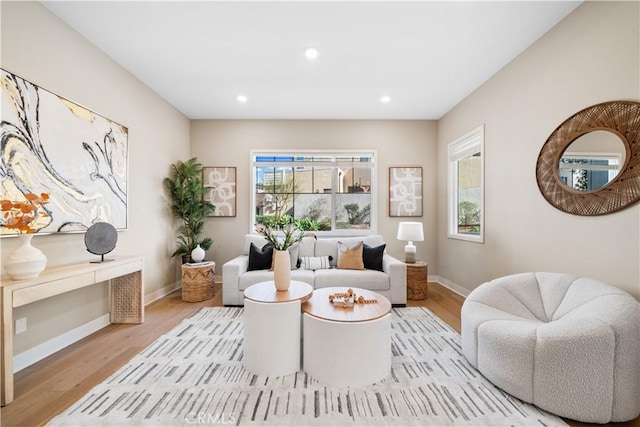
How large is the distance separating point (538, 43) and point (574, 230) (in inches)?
69.9

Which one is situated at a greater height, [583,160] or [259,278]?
[583,160]

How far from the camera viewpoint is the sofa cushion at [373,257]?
367 centimetres

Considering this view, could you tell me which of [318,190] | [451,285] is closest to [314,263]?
[318,190]

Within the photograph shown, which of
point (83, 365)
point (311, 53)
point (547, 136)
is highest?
point (311, 53)

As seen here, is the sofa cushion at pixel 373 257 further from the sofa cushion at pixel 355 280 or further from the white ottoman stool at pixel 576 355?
the white ottoman stool at pixel 576 355

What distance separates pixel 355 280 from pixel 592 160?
2463 millimetres

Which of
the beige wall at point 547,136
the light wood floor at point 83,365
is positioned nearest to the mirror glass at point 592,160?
the beige wall at point 547,136

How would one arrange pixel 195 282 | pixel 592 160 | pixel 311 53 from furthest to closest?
1. pixel 195 282
2. pixel 311 53
3. pixel 592 160

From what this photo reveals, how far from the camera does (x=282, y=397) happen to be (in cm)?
174

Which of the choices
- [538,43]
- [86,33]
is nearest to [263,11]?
[86,33]

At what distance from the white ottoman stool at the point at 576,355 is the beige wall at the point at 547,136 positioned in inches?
14.6

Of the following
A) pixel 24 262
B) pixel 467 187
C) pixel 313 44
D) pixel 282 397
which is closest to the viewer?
pixel 282 397

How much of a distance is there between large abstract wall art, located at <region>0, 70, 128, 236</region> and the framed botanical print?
5.14 feet

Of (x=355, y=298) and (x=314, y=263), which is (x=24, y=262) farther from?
(x=314, y=263)
